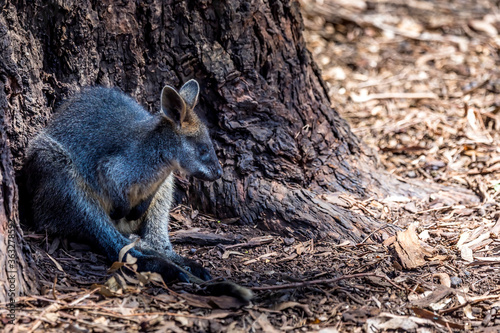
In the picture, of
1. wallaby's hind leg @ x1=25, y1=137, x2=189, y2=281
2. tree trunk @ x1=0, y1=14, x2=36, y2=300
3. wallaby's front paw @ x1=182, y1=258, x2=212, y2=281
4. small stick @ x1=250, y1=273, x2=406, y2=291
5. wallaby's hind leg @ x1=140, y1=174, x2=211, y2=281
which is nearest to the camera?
tree trunk @ x1=0, y1=14, x2=36, y2=300

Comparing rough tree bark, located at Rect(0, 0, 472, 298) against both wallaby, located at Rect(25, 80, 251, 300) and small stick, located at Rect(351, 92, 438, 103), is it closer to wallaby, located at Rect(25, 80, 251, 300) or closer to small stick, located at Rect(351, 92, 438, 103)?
wallaby, located at Rect(25, 80, 251, 300)

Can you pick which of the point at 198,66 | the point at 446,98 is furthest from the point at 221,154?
the point at 446,98

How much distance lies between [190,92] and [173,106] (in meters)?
0.22

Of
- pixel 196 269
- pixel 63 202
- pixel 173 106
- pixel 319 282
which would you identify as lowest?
pixel 319 282

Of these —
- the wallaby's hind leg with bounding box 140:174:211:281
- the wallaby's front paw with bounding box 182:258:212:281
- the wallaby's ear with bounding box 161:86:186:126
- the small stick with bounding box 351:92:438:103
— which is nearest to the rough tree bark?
the wallaby's hind leg with bounding box 140:174:211:281

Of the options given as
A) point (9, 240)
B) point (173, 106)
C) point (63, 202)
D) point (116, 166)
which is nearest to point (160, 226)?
point (116, 166)

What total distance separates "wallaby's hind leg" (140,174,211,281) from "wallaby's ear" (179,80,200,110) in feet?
2.27

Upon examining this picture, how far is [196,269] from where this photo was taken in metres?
3.92

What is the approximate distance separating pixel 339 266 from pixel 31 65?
266 cm

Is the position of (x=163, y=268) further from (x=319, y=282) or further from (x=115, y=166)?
(x=319, y=282)

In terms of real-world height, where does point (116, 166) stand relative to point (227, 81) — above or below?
below

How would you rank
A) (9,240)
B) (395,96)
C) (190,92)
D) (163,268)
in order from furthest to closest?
(395,96), (190,92), (163,268), (9,240)

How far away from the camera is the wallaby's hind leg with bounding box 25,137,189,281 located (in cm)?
410

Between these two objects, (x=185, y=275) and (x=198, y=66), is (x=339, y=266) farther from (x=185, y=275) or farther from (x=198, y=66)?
(x=198, y=66)
